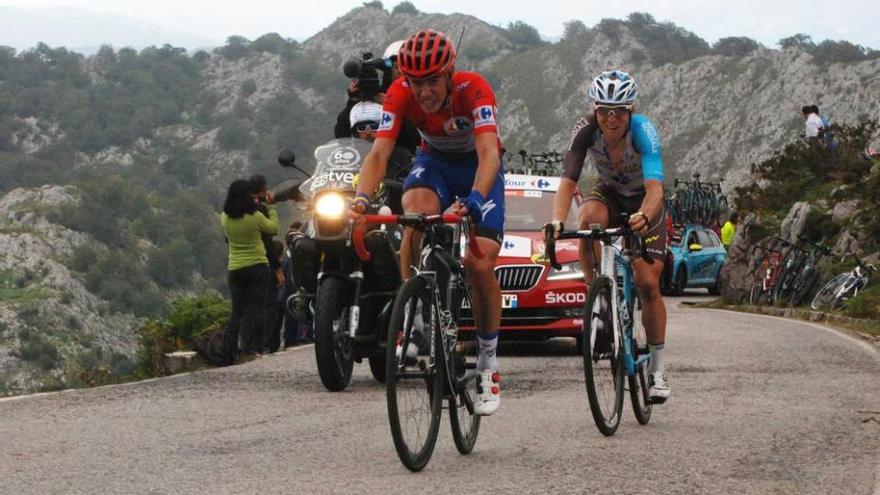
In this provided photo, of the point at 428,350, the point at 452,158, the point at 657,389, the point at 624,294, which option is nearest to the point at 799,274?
the point at 657,389

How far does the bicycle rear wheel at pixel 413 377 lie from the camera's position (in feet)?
21.0

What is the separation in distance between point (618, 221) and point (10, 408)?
4.13 m

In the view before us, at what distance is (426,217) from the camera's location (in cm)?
675

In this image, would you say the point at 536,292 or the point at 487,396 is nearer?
the point at 487,396

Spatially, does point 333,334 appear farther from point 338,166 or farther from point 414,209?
point 414,209

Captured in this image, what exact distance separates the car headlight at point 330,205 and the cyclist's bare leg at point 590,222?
1978mm

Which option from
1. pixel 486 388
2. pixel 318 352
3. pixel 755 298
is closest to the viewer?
pixel 486 388

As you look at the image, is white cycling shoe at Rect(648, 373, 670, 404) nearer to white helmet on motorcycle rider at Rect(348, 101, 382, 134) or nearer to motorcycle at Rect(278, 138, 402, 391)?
motorcycle at Rect(278, 138, 402, 391)

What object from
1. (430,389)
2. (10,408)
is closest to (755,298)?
(10,408)

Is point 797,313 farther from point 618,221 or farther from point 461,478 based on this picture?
point 461,478

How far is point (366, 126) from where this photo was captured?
1156 centimetres

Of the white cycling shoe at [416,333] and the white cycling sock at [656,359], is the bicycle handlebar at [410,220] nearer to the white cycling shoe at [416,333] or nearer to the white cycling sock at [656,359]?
the white cycling shoe at [416,333]

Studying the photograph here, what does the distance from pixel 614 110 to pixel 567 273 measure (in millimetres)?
6352

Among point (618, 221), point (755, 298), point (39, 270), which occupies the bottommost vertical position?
point (39, 270)
